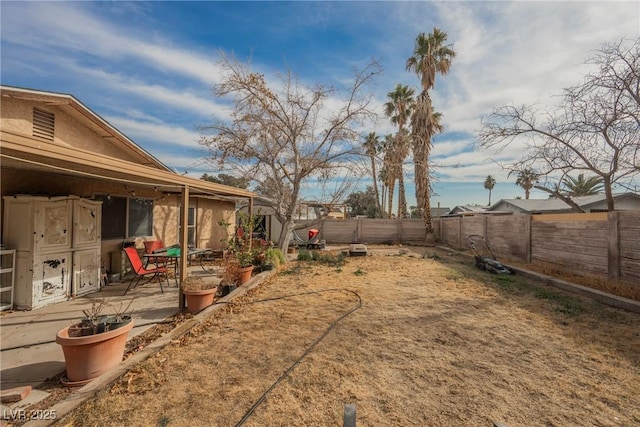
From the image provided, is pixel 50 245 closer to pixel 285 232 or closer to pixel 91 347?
pixel 91 347

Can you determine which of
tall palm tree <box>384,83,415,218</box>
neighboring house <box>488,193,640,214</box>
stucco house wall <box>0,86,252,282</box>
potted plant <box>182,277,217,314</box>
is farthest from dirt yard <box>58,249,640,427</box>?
neighboring house <box>488,193,640,214</box>

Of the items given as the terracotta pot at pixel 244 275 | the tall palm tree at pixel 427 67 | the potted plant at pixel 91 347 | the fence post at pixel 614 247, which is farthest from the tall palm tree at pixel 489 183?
the potted plant at pixel 91 347

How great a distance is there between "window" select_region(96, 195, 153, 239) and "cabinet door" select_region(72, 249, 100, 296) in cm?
87

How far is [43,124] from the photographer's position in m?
5.62

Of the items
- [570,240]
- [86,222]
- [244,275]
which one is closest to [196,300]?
[244,275]

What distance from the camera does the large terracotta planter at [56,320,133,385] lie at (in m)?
2.63

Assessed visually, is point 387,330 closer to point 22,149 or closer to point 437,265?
point 22,149

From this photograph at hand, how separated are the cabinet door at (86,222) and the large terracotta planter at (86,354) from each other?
3456mm

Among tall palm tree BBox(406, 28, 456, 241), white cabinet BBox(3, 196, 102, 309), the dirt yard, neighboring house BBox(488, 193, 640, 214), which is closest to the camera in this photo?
the dirt yard

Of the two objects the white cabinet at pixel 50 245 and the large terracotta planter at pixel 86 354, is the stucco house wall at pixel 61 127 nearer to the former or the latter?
the white cabinet at pixel 50 245

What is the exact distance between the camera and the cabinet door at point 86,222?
5.33m

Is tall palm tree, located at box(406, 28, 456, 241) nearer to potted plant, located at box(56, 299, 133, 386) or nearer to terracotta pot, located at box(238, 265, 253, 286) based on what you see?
terracotta pot, located at box(238, 265, 253, 286)

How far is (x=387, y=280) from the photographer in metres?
7.02

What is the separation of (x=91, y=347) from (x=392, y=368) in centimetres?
302
